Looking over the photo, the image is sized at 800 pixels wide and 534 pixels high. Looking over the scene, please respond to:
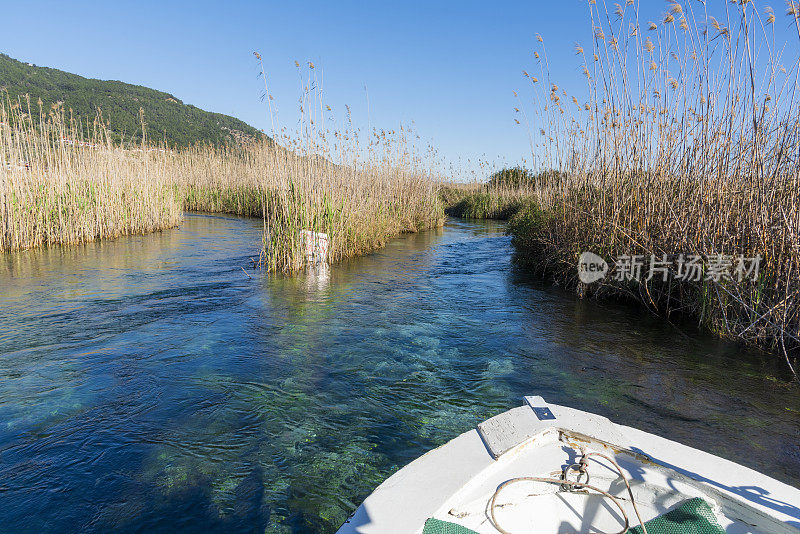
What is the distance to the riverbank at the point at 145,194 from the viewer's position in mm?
7410

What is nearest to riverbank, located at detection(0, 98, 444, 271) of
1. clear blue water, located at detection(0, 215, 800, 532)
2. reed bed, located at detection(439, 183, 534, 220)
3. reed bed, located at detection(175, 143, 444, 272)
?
reed bed, located at detection(175, 143, 444, 272)

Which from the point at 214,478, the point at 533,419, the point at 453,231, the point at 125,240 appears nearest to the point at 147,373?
the point at 214,478

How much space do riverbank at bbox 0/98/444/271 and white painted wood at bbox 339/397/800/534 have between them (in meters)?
5.99

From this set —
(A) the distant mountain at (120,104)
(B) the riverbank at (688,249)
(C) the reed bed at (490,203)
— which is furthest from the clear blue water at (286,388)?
(A) the distant mountain at (120,104)

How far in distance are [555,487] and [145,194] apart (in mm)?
12150

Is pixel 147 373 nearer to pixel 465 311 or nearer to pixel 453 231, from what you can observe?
pixel 465 311

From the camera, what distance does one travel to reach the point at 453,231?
15125mm

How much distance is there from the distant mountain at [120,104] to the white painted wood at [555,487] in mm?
38071

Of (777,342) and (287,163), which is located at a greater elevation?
(287,163)

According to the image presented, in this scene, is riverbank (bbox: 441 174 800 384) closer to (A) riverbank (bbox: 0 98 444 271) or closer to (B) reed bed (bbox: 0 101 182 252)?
(A) riverbank (bbox: 0 98 444 271)

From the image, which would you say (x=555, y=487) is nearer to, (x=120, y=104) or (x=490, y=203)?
(x=490, y=203)

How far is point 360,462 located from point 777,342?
402 centimetres

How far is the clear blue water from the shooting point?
2.32 meters

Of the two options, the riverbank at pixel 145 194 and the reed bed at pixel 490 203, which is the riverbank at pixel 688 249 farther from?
the reed bed at pixel 490 203
